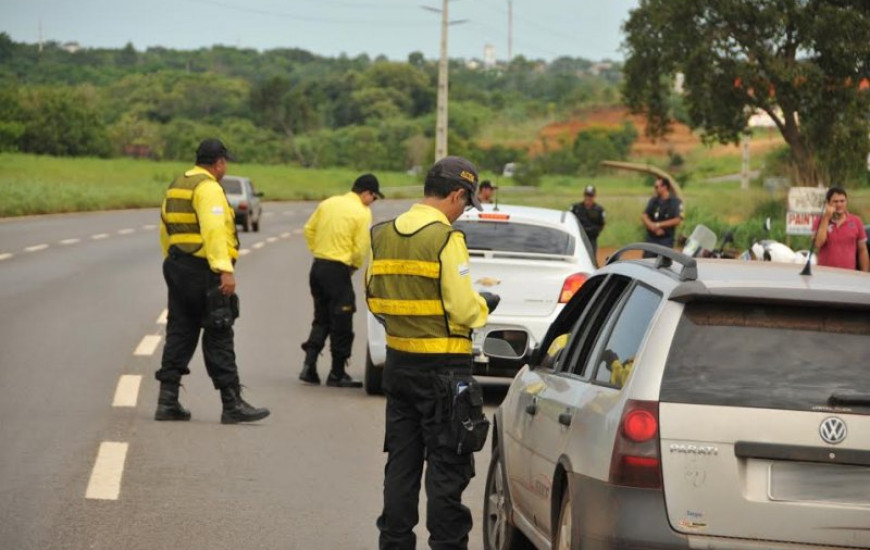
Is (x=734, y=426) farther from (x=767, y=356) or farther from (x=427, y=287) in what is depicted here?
(x=427, y=287)

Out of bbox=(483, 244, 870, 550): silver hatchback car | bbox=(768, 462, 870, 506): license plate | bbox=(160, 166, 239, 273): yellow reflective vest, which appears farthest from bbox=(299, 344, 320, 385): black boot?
bbox=(768, 462, 870, 506): license plate

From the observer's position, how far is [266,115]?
143125mm

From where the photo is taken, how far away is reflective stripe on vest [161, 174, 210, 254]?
11.6m

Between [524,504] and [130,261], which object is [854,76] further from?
[524,504]

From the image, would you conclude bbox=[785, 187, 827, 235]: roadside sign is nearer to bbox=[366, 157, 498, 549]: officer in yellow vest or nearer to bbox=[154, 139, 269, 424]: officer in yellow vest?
bbox=[154, 139, 269, 424]: officer in yellow vest

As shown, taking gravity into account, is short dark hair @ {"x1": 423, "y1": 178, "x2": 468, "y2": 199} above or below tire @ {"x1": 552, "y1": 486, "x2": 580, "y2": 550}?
above

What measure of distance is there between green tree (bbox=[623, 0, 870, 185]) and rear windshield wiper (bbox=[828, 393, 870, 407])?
142 ft

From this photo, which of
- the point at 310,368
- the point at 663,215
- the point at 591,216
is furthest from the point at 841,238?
the point at 591,216

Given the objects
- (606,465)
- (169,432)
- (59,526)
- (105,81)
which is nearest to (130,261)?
(169,432)

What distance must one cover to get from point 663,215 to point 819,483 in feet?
54.0

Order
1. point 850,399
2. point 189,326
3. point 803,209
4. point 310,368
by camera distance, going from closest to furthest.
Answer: point 850,399 < point 189,326 < point 310,368 < point 803,209

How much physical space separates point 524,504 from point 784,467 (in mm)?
1628

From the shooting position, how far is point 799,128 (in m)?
50.7

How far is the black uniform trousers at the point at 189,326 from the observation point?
11.7 metres
